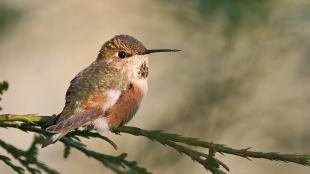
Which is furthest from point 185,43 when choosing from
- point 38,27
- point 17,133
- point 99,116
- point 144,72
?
point 17,133

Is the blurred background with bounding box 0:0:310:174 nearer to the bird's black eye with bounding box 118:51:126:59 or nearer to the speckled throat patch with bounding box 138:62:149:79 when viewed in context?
the speckled throat patch with bounding box 138:62:149:79

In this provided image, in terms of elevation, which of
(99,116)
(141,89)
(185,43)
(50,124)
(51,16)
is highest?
(51,16)

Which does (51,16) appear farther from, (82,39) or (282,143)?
(82,39)

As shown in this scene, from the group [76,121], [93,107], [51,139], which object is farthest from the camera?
[93,107]

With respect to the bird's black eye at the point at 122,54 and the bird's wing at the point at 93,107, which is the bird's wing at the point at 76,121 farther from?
the bird's black eye at the point at 122,54

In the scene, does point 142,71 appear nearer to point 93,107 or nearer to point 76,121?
point 93,107

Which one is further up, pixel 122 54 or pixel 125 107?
pixel 122 54

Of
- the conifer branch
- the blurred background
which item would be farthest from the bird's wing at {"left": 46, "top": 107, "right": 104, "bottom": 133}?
the blurred background

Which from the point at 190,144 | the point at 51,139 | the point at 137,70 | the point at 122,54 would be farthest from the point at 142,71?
the point at 190,144
